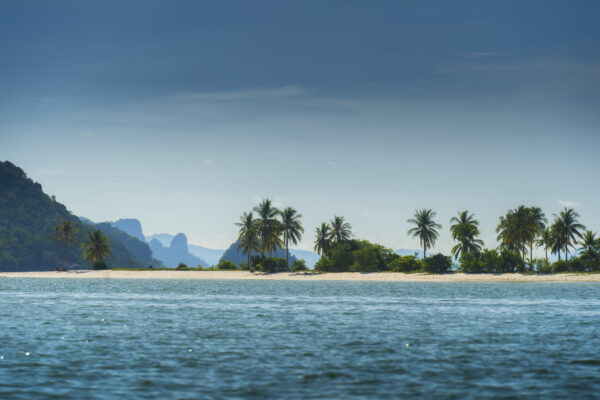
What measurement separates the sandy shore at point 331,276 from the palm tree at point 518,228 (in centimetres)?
1648

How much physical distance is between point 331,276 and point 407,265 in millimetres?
17169

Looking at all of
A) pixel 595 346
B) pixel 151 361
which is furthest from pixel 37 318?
pixel 595 346

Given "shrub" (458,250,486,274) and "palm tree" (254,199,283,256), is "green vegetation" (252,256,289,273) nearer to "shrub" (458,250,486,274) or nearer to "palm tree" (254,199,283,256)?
"palm tree" (254,199,283,256)

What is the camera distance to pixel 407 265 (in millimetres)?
121312

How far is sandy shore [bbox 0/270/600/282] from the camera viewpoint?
10412cm

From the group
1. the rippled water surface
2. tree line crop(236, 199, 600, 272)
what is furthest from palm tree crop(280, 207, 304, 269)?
the rippled water surface

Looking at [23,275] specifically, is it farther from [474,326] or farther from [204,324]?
[474,326]

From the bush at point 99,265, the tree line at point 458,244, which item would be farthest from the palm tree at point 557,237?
the bush at point 99,265

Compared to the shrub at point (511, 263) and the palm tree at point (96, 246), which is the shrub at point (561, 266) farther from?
the palm tree at point (96, 246)

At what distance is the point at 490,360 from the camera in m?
21.5

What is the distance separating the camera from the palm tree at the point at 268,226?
458 ft

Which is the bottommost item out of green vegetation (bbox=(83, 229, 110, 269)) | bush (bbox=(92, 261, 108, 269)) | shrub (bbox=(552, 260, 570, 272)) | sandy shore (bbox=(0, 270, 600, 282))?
sandy shore (bbox=(0, 270, 600, 282))

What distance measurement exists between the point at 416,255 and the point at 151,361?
107171mm

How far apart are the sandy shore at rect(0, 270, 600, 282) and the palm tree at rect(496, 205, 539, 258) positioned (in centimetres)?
1648
